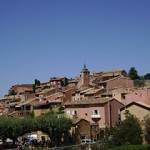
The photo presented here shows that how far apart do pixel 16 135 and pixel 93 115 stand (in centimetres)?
1306

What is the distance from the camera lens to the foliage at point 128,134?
42250 mm

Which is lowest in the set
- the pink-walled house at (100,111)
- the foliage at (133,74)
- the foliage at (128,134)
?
the foliage at (128,134)

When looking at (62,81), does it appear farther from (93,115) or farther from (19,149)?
(19,149)

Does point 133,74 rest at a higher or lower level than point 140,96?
higher

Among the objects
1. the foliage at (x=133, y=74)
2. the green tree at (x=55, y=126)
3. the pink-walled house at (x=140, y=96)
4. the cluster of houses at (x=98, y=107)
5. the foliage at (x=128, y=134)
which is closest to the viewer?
the foliage at (x=128, y=134)

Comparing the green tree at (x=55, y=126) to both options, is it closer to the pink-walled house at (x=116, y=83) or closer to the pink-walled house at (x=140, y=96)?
the pink-walled house at (x=140, y=96)

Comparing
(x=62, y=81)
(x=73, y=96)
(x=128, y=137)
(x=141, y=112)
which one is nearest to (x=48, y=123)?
(x=141, y=112)

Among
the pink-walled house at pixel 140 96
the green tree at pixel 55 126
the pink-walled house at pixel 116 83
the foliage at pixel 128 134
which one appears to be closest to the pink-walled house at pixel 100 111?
the pink-walled house at pixel 140 96

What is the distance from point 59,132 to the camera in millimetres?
57625

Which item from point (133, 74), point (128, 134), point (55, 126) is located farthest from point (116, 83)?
point (128, 134)

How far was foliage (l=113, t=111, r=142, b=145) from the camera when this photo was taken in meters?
42.2

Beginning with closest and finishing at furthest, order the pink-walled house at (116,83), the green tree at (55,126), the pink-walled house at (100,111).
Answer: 1. the green tree at (55,126)
2. the pink-walled house at (100,111)
3. the pink-walled house at (116,83)

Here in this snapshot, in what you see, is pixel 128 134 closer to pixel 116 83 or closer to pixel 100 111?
pixel 100 111

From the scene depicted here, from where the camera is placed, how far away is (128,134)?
4225 cm
